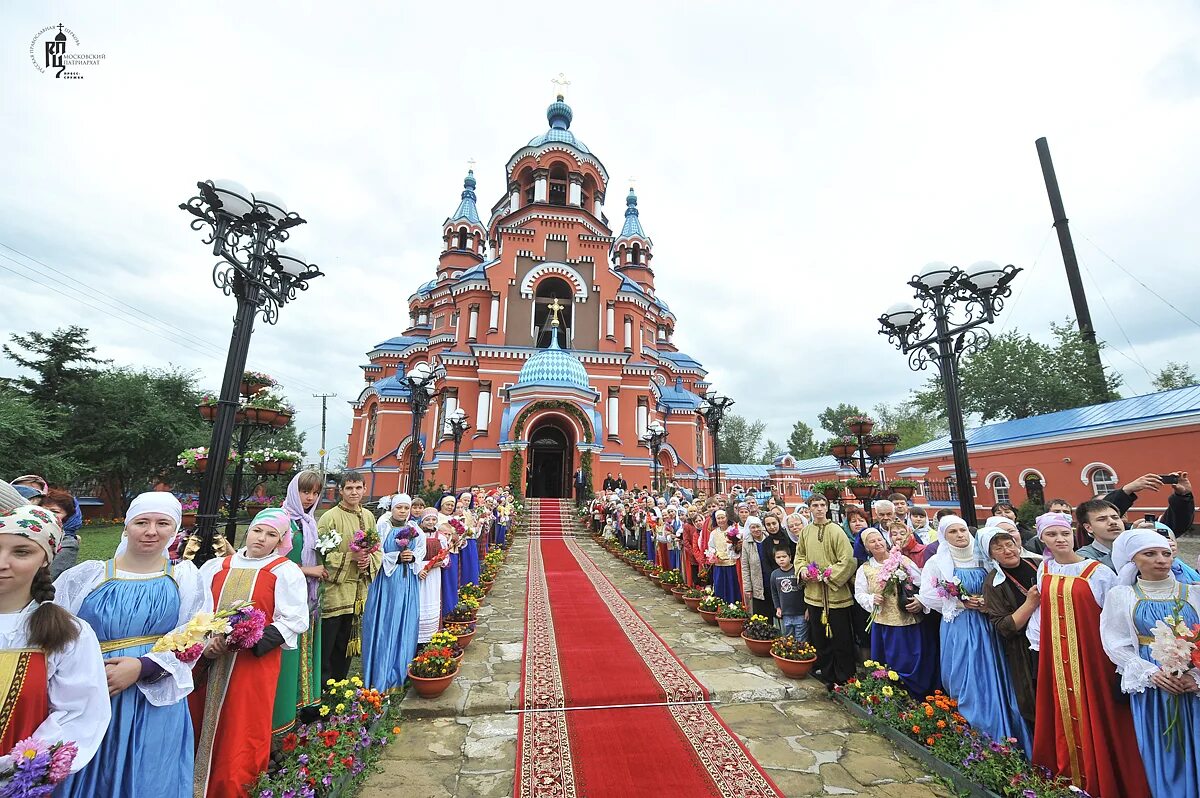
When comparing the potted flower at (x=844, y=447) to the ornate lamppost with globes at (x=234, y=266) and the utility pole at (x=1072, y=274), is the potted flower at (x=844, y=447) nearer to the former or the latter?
the ornate lamppost with globes at (x=234, y=266)

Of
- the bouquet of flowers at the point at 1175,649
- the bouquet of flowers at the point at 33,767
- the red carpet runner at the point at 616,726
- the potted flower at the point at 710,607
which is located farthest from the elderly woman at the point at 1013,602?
the bouquet of flowers at the point at 33,767

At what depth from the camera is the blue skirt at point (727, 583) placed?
719cm

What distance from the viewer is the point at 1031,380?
82.1 ft

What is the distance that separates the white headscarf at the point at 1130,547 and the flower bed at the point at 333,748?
4.64 meters

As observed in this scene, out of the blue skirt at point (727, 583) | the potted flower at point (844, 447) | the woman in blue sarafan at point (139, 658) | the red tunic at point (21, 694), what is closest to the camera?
the red tunic at point (21, 694)

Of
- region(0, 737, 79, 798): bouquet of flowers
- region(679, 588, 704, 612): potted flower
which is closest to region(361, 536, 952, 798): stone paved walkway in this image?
region(679, 588, 704, 612): potted flower

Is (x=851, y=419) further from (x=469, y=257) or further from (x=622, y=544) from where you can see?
(x=469, y=257)

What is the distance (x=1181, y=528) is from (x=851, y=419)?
565cm

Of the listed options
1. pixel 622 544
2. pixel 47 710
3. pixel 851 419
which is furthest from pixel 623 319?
pixel 47 710

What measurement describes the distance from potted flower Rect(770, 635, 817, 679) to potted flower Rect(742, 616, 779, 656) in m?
0.28

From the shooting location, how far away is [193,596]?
2492 mm

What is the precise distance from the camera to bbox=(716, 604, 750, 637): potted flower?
20.4 feet

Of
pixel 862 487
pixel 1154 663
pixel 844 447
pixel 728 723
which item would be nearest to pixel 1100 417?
pixel 844 447

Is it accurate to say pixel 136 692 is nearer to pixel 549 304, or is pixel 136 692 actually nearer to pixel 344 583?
pixel 344 583
